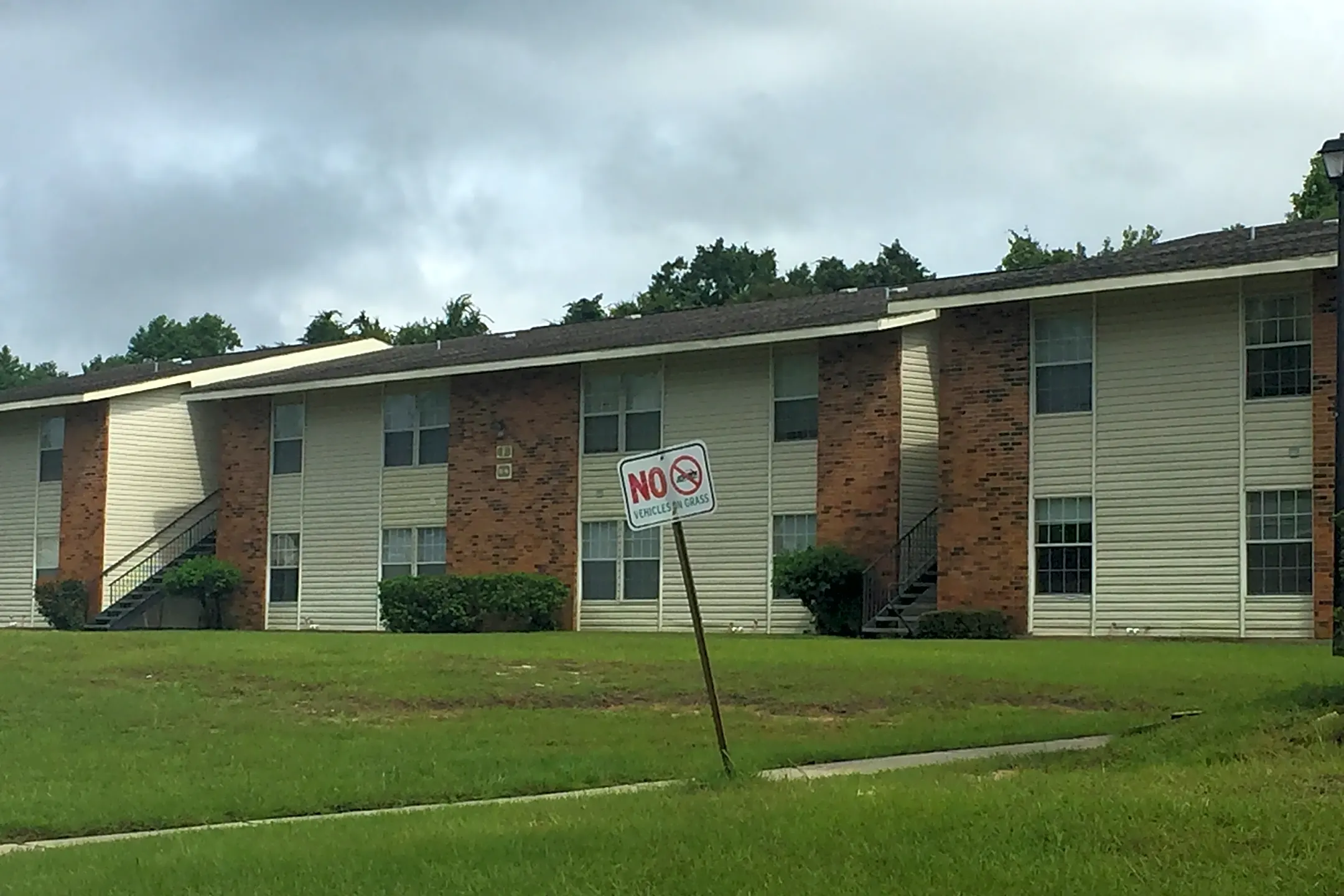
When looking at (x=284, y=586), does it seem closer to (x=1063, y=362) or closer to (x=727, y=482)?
(x=727, y=482)

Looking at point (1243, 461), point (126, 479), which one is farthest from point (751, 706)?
point (126, 479)

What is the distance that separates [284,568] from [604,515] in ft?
29.0

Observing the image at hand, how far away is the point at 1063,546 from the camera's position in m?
27.9

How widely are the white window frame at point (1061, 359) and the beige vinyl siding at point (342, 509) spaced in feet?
48.1

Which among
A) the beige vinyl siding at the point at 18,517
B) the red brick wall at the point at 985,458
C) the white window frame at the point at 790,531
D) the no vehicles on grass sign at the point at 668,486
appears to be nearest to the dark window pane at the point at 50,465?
the beige vinyl siding at the point at 18,517

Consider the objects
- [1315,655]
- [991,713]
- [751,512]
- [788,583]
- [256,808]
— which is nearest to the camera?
[256,808]

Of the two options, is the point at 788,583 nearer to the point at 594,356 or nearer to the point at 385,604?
the point at 594,356

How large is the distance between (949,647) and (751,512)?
849cm

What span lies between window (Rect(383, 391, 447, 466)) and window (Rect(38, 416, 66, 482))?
29.9ft

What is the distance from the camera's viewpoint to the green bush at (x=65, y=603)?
130 ft

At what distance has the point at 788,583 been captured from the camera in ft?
96.7

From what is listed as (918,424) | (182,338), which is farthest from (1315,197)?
(182,338)

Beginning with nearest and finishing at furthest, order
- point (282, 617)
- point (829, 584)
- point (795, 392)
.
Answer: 1. point (829, 584)
2. point (795, 392)
3. point (282, 617)

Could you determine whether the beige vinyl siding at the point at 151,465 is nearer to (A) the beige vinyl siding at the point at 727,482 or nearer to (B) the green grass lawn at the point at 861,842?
(A) the beige vinyl siding at the point at 727,482
